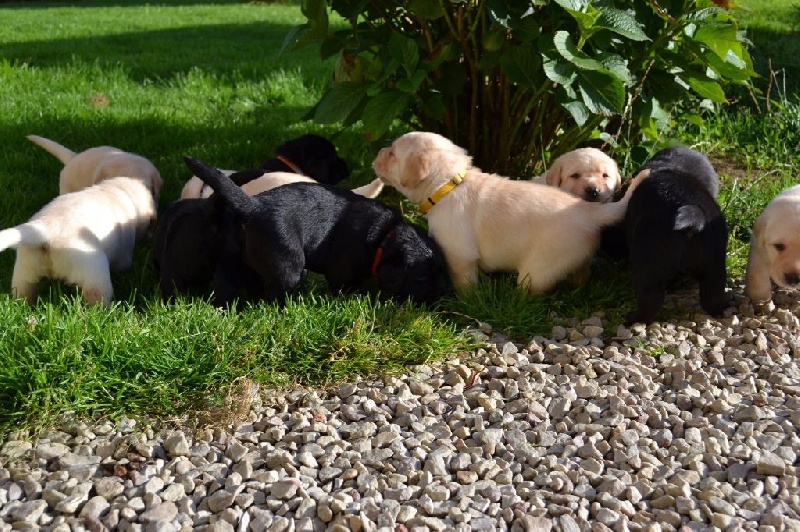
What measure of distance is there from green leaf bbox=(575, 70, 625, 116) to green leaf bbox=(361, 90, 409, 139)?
1048 mm

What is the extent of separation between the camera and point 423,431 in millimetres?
3332

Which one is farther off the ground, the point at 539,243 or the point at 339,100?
the point at 339,100

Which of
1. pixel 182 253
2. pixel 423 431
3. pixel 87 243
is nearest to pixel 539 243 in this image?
pixel 423 431

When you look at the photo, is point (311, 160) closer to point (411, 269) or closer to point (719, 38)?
point (411, 269)

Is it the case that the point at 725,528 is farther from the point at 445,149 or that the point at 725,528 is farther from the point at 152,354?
the point at 445,149

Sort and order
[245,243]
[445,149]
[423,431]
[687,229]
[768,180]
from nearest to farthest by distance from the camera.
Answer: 1. [423,431]
2. [687,229]
3. [245,243]
4. [445,149]
5. [768,180]

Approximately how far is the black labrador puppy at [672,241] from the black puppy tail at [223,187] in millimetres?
1973

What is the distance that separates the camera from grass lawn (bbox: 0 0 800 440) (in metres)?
3.43

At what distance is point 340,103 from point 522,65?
3.65 feet

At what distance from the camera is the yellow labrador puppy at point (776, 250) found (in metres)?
4.21

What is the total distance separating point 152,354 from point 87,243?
1.15m

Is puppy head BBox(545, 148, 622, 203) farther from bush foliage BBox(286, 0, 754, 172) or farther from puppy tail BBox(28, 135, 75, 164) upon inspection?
puppy tail BBox(28, 135, 75, 164)

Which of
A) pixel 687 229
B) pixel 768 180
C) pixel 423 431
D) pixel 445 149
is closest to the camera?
pixel 423 431

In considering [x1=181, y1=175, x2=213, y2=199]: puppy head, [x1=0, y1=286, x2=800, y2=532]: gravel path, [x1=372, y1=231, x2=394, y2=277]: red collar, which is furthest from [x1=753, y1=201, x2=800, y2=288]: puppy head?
[x1=181, y1=175, x2=213, y2=199]: puppy head
